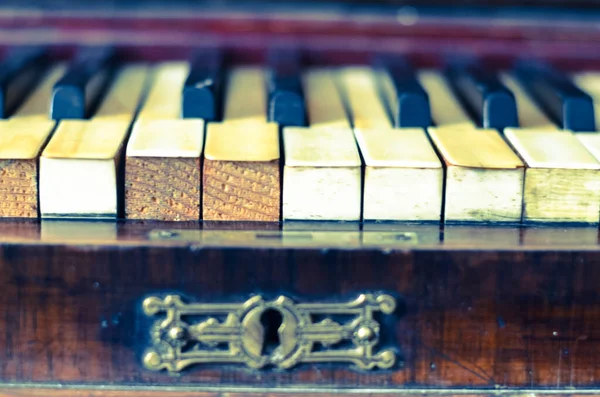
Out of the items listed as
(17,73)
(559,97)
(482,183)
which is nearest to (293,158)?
(482,183)

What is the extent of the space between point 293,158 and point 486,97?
1.28 ft

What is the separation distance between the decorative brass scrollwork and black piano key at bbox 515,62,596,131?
18.2 inches

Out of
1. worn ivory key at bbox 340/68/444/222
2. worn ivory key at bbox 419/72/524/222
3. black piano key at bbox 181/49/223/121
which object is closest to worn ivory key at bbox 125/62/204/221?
black piano key at bbox 181/49/223/121

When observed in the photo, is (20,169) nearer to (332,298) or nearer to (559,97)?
(332,298)

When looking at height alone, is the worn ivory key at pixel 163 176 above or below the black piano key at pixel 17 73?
below

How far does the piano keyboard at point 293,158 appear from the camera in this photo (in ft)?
3.96

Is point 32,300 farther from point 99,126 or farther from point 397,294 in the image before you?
point 397,294

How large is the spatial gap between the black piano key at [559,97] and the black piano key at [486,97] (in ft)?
0.28

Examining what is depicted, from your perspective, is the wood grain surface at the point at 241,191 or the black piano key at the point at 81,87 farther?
the black piano key at the point at 81,87

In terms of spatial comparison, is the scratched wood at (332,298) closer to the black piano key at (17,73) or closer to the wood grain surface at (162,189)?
the wood grain surface at (162,189)

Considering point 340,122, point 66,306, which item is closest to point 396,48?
point 340,122

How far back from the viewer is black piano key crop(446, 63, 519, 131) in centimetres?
141

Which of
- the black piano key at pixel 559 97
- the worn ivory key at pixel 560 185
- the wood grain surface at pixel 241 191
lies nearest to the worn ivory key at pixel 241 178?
the wood grain surface at pixel 241 191

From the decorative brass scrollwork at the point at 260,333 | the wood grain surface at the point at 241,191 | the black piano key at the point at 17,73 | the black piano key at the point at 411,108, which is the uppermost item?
the black piano key at the point at 17,73
